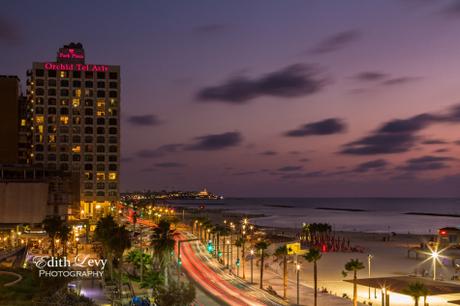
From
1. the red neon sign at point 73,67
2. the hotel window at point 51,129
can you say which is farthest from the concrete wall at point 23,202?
the red neon sign at point 73,67

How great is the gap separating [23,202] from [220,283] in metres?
65.9

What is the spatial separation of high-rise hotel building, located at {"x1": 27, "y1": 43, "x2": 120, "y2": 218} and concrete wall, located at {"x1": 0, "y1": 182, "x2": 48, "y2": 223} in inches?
2340

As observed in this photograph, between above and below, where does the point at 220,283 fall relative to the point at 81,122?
below

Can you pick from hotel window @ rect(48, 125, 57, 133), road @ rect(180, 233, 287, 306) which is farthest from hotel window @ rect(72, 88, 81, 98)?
road @ rect(180, 233, 287, 306)

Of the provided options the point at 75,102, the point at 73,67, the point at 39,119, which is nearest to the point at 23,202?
the point at 39,119

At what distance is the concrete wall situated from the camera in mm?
126500

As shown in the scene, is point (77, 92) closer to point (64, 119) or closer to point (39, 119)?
point (64, 119)

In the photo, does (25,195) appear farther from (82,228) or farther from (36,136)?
(36,136)

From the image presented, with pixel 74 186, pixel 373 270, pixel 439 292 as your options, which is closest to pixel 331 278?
pixel 373 270

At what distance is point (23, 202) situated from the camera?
420 feet

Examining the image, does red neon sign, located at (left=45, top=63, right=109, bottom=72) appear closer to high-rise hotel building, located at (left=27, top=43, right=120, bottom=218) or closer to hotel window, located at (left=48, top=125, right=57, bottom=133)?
high-rise hotel building, located at (left=27, top=43, right=120, bottom=218)

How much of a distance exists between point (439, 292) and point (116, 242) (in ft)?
137

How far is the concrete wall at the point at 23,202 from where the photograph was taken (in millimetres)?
126500

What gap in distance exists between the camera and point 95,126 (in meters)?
194
